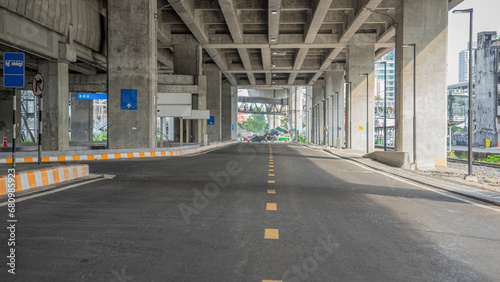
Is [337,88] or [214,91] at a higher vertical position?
[337,88]

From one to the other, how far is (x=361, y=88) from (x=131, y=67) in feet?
91.4

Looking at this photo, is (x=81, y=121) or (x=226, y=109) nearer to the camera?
(x=81, y=121)

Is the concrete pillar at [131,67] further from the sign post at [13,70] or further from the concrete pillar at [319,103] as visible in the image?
the concrete pillar at [319,103]

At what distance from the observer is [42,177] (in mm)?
11695

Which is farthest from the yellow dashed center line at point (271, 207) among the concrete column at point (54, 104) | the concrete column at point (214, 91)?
the concrete column at point (214, 91)

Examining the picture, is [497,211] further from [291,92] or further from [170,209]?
[291,92]

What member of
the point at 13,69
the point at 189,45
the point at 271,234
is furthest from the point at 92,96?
the point at 271,234

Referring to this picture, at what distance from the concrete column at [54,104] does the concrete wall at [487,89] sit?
6142 centimetres

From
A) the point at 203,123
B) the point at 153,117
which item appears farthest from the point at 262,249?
the point at 203,123

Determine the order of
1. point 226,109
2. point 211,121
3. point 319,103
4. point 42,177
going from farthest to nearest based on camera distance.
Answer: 1. point 319,103
2. point 226,109
3. point 211,121
4. point 42,177

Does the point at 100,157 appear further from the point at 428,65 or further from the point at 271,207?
the point at 428,65

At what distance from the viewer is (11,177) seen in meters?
10.2

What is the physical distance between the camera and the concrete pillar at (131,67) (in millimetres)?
28016

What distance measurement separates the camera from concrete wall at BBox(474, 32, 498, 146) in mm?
70938
